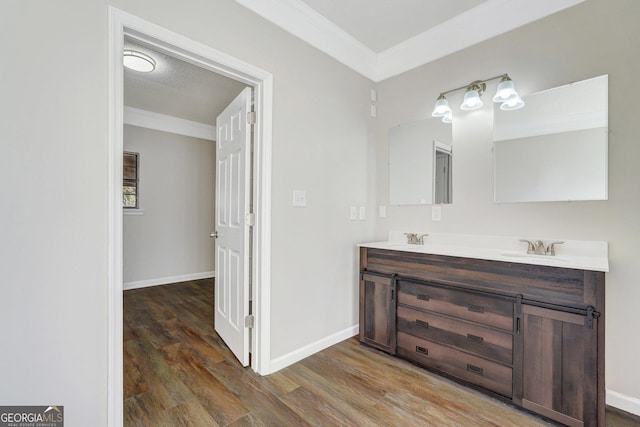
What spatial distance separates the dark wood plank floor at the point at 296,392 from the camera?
1578mm

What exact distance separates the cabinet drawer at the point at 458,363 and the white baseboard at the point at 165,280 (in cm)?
364

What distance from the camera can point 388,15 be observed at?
2.22 meters

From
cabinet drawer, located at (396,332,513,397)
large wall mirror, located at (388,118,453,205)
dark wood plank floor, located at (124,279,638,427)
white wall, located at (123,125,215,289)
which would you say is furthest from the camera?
white wall, located at (123,125,215,289)

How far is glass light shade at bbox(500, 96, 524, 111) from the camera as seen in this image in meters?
2.00

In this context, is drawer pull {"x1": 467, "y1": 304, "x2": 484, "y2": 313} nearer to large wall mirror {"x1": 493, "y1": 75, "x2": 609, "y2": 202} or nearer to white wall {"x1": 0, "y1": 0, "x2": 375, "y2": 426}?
large wall mirror {"x1": 493, "y1": 75, "x2": 609, "y2": 202}

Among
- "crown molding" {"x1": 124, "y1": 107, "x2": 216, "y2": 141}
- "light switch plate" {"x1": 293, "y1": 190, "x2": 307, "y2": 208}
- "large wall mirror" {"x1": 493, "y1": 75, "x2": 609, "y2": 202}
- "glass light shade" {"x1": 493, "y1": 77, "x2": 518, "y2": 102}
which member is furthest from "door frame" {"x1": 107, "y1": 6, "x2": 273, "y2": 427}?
"crown molding" {"x1": 124, "y1": 107, "x2": 216, "y2": 141}

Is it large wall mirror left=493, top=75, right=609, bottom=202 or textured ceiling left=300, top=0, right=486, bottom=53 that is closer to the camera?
large wall mirror left=493, top=75, right=609, bottom=202

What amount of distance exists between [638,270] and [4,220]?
314 centimetres

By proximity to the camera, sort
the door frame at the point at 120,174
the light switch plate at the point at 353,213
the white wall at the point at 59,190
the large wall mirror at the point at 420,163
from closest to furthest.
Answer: the white wall at the point at 59,190, the door frame at the point at 120,174, the large wall mirror at the point at 420,163, the light switch plate at the point at 353,213

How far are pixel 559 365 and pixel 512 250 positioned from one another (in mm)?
761

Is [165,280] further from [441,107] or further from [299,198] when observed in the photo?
[441,107]

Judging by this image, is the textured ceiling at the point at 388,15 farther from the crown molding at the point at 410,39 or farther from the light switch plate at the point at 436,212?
the light switch plate at the point at 436,212

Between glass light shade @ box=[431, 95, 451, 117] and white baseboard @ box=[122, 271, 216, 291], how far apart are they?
4.21 m

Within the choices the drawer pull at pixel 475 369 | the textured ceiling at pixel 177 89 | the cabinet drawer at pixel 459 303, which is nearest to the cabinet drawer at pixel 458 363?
the drawer pull at pixel 475 369
